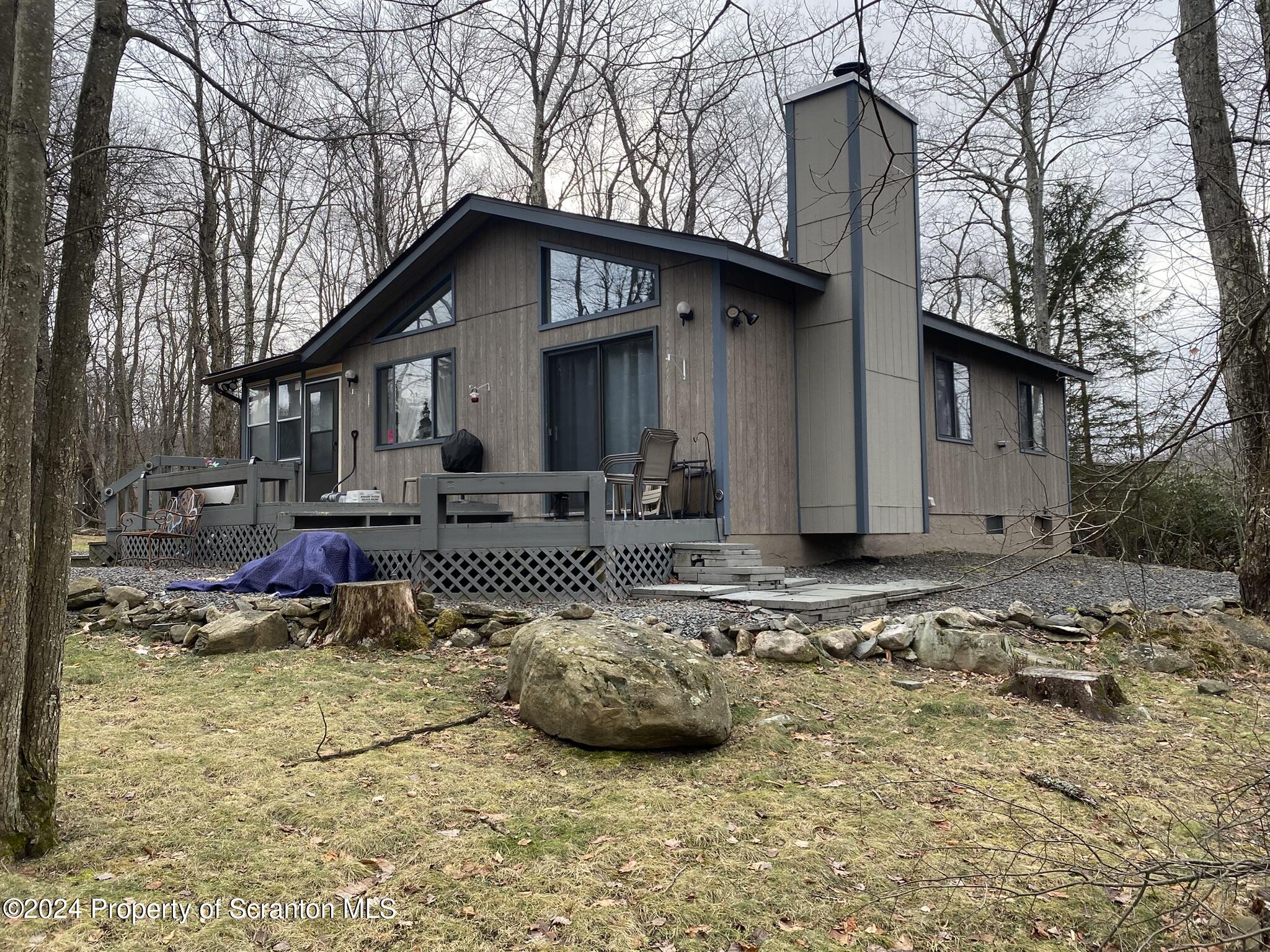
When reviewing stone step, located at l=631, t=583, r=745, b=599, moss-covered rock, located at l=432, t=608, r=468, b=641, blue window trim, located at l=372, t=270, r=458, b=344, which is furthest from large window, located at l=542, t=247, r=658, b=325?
moss-covered rock, located at l=432, t=608, r=468, b=641

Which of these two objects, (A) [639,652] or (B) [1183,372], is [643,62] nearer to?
(A) [639,652]

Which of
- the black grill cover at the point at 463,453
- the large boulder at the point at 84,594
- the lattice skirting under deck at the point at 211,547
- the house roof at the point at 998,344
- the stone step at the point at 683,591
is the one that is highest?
the house roof at the point at 998,344

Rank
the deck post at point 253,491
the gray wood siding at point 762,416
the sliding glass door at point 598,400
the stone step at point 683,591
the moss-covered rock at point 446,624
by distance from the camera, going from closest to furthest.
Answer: the moss-covered rock at point 446,624, the stone step at point 683,591, the gray wood siding at point 762,416, the deck post at point 253,491, the sliding glass door at point 598,400

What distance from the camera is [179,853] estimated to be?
9.21 feet

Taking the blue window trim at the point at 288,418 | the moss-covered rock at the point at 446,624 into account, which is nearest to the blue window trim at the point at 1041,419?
the moss-covered rock at the point at 446,624

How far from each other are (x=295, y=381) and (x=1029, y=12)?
485 inches

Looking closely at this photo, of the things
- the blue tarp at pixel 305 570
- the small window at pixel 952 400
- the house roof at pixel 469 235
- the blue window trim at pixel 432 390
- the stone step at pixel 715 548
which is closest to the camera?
the blue tarp at pixel 305 570

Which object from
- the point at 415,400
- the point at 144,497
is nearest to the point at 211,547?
the point at 144,497

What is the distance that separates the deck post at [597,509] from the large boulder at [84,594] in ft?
12.3

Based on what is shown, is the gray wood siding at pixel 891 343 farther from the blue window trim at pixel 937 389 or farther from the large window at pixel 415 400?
the large window at pixel 415 400

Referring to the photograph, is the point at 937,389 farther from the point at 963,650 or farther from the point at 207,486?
the point at 207,486

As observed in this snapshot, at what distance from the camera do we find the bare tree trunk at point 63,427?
2.82m

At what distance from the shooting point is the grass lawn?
8.27ft

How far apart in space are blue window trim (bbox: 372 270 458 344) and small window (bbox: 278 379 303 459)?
7.29ft
